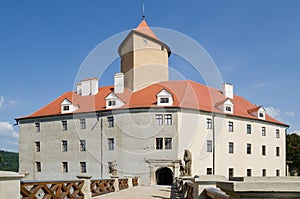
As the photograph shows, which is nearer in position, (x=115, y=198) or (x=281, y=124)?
(x=115, y=198)

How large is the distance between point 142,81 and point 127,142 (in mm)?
8344

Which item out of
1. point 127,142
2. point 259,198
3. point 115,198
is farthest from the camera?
point 127,142

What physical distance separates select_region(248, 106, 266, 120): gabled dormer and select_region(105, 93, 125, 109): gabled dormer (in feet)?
52.5

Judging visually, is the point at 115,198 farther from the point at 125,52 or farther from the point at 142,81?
the point at 125,52

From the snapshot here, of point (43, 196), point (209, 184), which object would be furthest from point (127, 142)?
point (209, 184)

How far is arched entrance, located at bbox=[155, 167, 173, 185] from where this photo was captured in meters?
34.1

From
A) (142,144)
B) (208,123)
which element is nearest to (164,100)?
(142,144)

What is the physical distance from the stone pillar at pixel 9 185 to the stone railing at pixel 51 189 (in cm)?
195

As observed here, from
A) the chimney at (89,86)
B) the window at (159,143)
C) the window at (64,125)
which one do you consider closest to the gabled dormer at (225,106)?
the window at (159,143)

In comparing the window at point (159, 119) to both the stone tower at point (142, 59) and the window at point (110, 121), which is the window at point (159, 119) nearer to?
the window at point (110, 121)

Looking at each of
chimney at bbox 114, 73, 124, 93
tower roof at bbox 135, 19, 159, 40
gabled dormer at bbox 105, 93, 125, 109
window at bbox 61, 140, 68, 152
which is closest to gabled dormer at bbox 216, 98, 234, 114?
gabled dormer at bbox 105, 93, 125, 109

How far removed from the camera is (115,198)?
13961 mm

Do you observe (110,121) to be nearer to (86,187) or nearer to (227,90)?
(227,90)

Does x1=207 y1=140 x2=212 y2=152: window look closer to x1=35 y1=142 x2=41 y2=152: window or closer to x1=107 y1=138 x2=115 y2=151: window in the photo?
x1=107 y1=138 x2=115 y2=151: window
